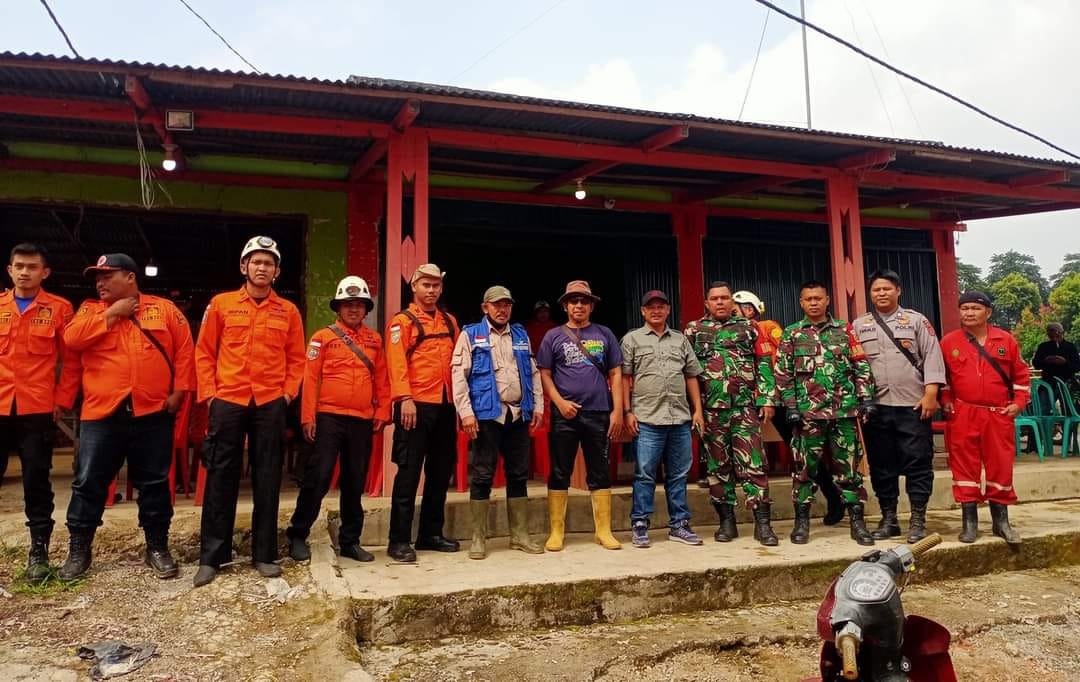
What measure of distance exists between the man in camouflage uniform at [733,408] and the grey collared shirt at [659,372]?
6.7 inches

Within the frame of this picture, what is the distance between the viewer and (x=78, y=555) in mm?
3953

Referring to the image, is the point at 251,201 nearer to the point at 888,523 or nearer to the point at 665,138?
the point at 665,138

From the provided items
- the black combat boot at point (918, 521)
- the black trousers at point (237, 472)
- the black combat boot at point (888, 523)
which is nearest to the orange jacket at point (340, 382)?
the black trousers at point (237, 472)

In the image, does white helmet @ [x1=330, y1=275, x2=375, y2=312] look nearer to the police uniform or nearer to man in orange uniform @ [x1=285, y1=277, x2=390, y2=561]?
man in orange uniform @ [x1=285, y1=277, x2=390, y2=561]

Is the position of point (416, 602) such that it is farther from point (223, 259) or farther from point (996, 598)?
point (223, 259)

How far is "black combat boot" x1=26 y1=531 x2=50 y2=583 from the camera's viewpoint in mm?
3859

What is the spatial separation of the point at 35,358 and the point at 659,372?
3.68 metres

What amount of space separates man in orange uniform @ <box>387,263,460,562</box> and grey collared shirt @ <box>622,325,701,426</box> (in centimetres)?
124

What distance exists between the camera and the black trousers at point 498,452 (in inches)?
180

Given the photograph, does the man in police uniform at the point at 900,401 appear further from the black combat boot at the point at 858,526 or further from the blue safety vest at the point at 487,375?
the blue safety vest at the point at 487,375

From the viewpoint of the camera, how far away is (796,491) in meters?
5.03

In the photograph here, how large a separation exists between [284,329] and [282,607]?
59.1 inches

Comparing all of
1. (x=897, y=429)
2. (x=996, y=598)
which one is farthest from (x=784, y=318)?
(x=996, y=598)

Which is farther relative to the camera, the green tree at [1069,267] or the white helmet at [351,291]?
the green tree at [1069,267]
